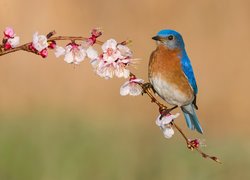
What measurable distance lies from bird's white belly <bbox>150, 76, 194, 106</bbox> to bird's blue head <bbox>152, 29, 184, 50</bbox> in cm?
17

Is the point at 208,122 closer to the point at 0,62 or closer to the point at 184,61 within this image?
the point at 0,62

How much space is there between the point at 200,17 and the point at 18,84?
2261mm

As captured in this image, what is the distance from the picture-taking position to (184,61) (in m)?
4.23

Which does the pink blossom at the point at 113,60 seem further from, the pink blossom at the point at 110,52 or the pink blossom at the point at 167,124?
the pink blossom at the point at 167,124

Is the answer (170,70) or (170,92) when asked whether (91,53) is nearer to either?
(170,92)

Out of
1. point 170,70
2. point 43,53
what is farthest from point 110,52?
point 170,70

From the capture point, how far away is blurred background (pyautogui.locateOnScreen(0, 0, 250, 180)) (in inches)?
265

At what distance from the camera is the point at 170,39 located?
407 cm

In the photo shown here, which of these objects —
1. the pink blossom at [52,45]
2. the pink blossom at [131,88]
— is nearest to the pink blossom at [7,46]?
the pink blossom at [52,45]

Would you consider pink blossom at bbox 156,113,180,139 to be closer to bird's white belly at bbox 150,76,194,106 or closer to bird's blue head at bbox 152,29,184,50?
bird's white belly at bbox 150,76,194,106

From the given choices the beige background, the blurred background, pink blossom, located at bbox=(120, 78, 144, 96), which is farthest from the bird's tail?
the beige background

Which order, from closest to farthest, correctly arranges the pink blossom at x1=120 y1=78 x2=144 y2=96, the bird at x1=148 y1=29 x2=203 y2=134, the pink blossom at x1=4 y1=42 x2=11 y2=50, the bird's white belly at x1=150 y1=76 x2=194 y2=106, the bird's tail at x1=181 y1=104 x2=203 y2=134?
the pink blossom at x1=4 y1=42 x2=11 y2=50, the pink blossom at x1=120 y1=78 x2=144 y2=96, the bird's white belly at x1=150 y1=76 x2=194 y2=106, the bird at x1=148 y1=29 x2=203 y2=134, the bird's tail at x1=181 y1=104 x2=203 y2=134

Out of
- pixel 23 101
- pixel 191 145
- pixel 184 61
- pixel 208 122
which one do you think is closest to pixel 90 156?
pixel 23 101

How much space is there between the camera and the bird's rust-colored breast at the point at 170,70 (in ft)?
13.3
